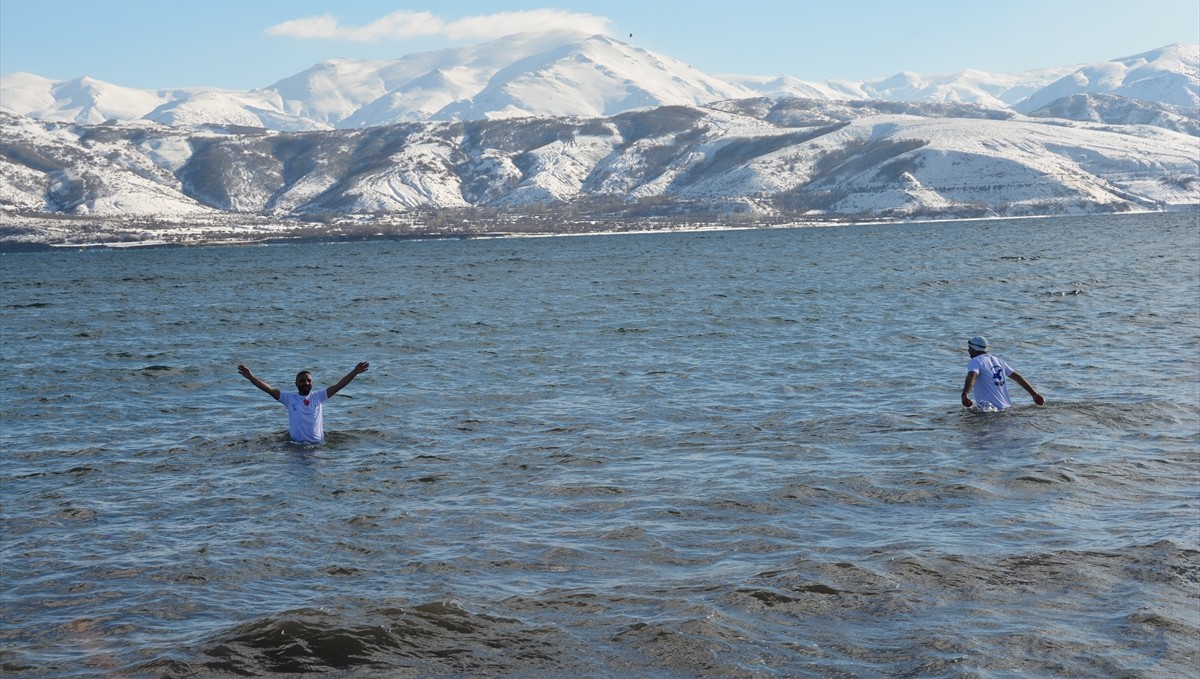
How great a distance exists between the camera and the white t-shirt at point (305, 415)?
21.3m

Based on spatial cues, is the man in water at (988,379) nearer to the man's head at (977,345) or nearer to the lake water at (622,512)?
the man's head at (977,345)

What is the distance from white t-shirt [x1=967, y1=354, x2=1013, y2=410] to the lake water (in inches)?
25.1

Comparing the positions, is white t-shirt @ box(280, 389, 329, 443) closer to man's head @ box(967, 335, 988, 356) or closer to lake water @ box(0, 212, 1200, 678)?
lake water @ box(0, 212, 1200, 678)

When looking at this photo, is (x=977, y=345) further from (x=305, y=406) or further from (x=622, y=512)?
(x=305, y=406)

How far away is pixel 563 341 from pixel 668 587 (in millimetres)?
27953

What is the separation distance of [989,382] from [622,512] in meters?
9.73

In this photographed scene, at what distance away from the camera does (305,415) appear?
21516 millimetres

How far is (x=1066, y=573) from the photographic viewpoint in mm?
12719

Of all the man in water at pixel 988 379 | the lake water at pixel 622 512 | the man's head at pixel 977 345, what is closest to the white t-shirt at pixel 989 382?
the man in water at pixel 988 379

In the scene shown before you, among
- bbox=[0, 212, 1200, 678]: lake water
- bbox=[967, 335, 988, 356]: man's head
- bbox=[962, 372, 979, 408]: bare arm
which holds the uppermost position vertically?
bbox=[967, 335, 988, 356]: man's head

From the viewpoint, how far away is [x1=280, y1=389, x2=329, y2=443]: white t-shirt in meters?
21.3

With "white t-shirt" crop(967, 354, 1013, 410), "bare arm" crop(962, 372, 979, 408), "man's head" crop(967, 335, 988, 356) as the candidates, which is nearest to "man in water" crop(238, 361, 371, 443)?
"bare arm" crop(962, 372, 979, 408)

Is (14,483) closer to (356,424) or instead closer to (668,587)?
(356,424)

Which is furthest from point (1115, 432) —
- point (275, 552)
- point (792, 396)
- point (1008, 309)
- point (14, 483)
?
point (1008, 309)
